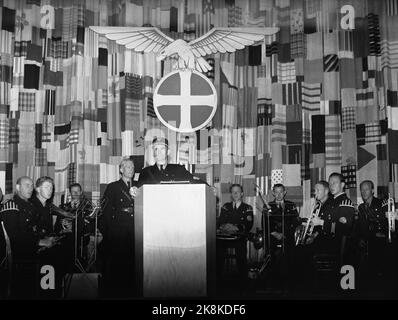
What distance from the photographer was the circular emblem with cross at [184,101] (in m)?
8.62

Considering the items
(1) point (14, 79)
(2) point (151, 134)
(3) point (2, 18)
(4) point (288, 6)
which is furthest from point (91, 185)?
(4) point (288, 6)

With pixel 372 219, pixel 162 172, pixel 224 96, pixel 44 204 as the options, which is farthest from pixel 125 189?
pixel 372 219

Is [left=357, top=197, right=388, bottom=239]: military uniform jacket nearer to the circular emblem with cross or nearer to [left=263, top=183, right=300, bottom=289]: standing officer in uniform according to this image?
[left=263, top=183, right=300, bottom=289]: standing officer in uniform

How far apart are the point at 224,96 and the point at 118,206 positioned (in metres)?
1.85

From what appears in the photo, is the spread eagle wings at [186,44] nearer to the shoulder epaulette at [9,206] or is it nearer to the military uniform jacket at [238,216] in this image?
the military uniform jacket at [238,216]

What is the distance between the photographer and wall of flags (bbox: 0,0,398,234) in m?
8.51

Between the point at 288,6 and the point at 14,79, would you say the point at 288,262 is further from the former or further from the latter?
the point at 14,79

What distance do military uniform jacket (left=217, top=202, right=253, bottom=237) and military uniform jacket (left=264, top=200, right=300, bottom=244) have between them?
0.80 ft

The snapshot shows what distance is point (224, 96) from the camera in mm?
8711

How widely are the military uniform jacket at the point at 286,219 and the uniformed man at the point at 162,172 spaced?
0.96 m

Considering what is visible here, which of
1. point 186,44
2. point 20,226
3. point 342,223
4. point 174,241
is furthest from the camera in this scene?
point 186,44

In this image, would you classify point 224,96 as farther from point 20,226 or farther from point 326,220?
point 20,226

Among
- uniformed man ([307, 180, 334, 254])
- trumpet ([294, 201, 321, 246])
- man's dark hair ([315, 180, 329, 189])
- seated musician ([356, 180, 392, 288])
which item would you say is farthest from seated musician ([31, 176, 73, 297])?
seated musician ([356, 180, 392, 288])

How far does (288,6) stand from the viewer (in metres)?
8.87
